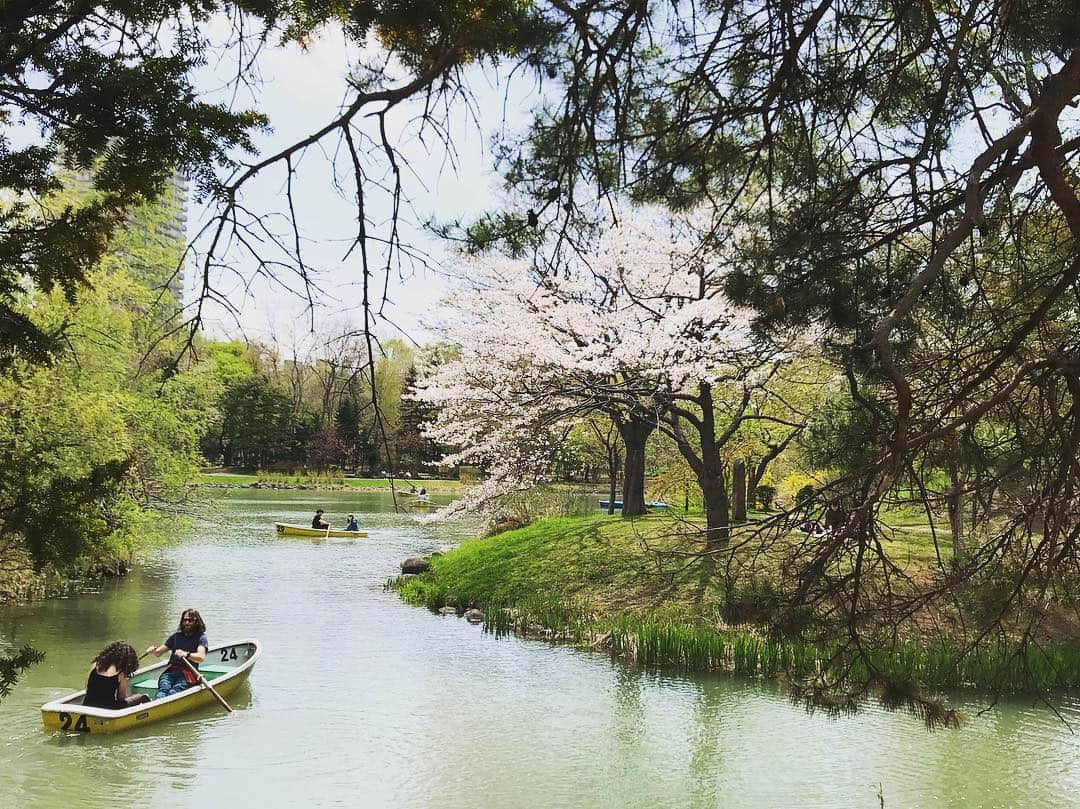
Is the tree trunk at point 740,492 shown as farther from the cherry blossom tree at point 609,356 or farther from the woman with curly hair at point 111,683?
the woman with curly hair at point 111,683

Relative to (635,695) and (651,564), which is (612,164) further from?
(651,564)

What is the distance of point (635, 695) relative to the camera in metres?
8.09

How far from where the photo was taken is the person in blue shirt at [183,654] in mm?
7402

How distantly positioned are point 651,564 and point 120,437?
610 cm

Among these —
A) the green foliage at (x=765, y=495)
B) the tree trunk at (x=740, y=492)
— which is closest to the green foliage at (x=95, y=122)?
the tree trunk at (x=740, y=492)

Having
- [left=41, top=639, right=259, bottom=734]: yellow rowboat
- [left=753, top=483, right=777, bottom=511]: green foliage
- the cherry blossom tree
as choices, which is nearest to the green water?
[left=41, top=639, right=259, bottom=734]: yellow rowboat

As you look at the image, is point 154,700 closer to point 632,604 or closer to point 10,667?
point 10,667

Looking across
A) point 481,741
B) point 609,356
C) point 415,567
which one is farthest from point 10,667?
point 415,567

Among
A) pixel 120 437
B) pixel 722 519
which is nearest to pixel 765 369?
pixel 722 519

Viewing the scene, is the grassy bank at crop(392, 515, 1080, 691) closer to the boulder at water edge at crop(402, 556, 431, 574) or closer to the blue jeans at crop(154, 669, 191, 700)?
the boulder at water edge at crop(402, 556, 431, 574)

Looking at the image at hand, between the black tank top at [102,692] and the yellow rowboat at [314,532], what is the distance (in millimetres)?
12201

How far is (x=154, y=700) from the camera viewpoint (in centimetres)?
693

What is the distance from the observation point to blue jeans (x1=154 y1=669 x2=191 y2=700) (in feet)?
24.1

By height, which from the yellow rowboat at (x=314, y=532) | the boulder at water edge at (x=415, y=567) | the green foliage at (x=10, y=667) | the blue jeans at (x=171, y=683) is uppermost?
the green foliage at (x=10, y=667)
